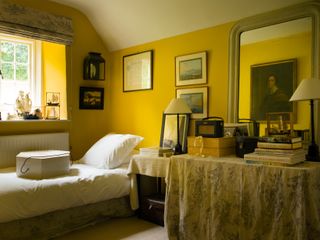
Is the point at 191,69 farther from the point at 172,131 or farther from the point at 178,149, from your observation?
the point at 178,149

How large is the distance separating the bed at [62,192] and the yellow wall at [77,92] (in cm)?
15

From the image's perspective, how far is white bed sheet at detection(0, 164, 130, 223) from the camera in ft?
7.46

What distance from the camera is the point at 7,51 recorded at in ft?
11.3

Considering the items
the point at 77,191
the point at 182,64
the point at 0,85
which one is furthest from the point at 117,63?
the point at 77,191

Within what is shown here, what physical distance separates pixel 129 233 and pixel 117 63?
2.26m

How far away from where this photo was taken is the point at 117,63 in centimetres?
402

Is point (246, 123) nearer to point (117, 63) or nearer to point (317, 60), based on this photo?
point (317, 60)

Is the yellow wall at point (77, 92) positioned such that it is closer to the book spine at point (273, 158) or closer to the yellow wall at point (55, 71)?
the yellow wall at point (55, 71)

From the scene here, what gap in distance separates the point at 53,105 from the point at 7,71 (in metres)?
0.64

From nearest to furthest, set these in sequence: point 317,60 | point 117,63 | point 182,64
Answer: point 317,60 < point 182,64 < point 117,63

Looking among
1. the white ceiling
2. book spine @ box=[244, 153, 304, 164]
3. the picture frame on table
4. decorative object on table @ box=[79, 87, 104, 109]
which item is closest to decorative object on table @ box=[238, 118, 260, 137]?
book spine @ box=[244, 153, 304, 164]

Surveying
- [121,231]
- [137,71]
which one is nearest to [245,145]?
[121,231]

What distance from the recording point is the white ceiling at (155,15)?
106 inches

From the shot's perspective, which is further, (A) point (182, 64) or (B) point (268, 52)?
(A) point (182, 64)
